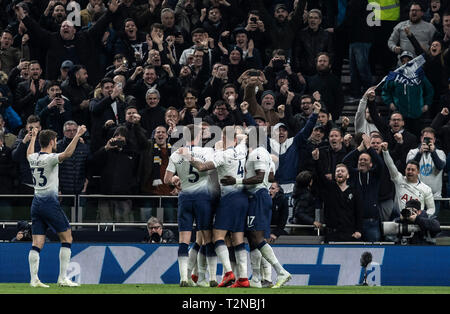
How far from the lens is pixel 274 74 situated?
23219 mm

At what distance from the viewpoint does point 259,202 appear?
1828 centimetres

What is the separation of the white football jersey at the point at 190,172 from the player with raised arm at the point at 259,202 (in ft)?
1.10

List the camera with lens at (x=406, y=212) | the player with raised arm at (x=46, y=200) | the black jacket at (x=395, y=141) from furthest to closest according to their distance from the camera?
the black jacket at (x=395, y=141), the camera with lens at (x=406, y=212), the player with raised arm at (x=46, y=200)

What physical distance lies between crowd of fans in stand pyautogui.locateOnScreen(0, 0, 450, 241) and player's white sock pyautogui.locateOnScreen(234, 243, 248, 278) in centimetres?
223

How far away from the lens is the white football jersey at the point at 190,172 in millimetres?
17734

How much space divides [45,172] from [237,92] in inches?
223

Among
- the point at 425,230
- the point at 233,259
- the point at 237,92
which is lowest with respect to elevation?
the point at 233,259

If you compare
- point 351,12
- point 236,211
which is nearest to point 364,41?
point 351,12

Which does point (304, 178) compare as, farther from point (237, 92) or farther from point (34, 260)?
point (34, 260)

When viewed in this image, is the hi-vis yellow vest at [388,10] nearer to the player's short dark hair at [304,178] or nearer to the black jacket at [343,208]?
the player's short dark hair at [304,178]

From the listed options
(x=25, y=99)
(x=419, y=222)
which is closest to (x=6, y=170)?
(x=25, y=99)

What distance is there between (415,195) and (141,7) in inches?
320

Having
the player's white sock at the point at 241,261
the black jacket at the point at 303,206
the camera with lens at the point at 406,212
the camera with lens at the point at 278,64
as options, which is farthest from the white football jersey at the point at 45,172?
the camera with lens at the point at 278,64

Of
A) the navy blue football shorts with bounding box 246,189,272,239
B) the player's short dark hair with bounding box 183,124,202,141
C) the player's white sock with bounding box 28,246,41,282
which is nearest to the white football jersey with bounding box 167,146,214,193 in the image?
the player's short dark hair with bounding box 183,124,202,141
